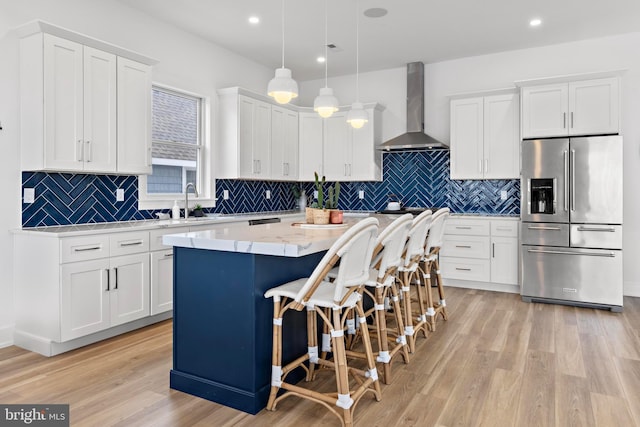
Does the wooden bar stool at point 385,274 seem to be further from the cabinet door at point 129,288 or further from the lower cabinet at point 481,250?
the lower cabinet at point 481,250

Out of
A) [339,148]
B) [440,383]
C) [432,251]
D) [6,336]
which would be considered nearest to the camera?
[440,383]

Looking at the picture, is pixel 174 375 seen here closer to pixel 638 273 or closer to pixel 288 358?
pixel 288 358

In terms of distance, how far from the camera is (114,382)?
2.67 meters

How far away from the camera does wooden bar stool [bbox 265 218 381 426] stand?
2066 millimetres

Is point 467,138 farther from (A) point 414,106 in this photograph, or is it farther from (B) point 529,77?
(B) point 529,77

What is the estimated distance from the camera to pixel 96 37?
3891mm

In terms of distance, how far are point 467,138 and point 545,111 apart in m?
0.95

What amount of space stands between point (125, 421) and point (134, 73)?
288 centimetres

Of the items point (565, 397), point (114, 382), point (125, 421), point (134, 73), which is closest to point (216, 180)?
point (134, 73)

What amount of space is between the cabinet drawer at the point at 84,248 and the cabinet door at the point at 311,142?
11.5ft

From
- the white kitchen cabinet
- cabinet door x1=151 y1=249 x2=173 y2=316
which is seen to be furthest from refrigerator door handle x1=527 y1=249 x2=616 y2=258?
cabinet door x1=151 y1=249 x2=173 y2=316

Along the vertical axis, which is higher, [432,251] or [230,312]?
[432,251]

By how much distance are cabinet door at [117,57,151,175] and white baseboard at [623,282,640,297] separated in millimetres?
5370

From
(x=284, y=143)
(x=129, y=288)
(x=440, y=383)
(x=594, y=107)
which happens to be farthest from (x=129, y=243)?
(x=594, y=107)
